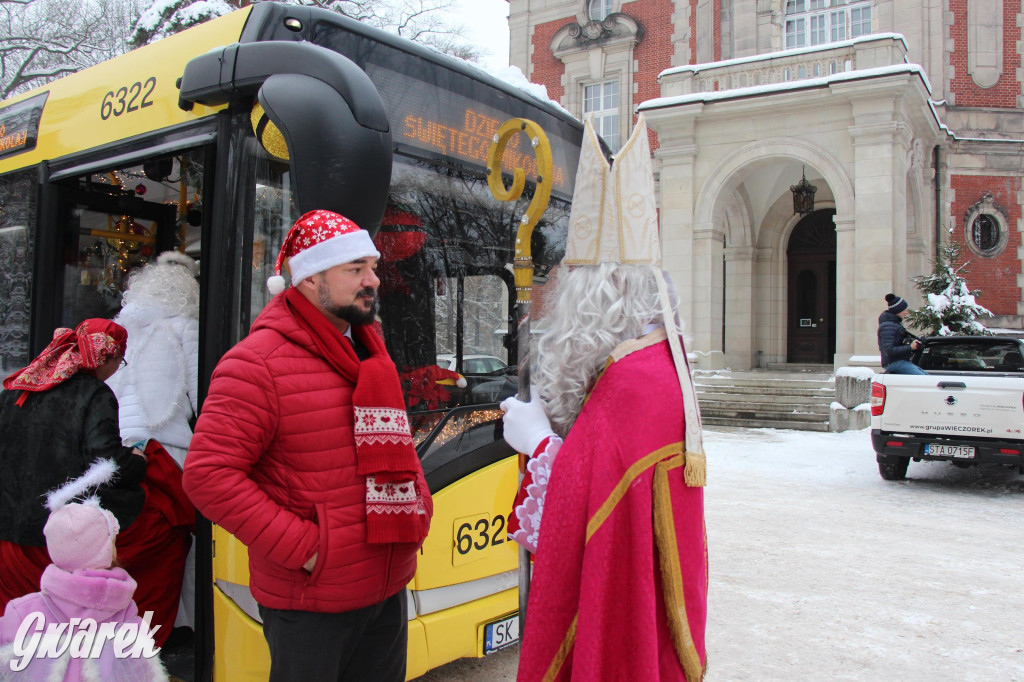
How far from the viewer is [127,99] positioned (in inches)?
144

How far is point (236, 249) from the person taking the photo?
2951mm

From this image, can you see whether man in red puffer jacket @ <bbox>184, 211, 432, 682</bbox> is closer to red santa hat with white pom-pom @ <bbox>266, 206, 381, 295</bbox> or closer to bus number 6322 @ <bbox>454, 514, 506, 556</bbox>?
red santa hat with white pom-pom @ <bbox>266, 206, 381, 295</bbox>

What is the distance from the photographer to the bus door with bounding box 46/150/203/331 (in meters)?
4.14

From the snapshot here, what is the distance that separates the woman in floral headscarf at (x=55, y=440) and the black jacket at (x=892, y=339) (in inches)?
420

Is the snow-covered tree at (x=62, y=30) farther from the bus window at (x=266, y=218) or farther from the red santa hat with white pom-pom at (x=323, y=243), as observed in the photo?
the red santa hat with white pom-pom at (x=323, y=243)

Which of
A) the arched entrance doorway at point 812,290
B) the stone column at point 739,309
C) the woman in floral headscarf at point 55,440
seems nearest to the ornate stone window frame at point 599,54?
the stone column at point 739,309

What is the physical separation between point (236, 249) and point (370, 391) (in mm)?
1114

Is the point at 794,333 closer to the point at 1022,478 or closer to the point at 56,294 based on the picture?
the point at 1022,478

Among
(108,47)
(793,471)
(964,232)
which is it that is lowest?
(793,471)

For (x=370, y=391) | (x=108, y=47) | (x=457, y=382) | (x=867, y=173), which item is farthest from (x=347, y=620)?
(x=108, y=47)

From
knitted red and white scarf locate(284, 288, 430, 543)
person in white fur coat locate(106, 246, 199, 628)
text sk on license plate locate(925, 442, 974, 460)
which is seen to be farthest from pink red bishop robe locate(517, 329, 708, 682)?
text sk on license plate locate(925, 442, 974, 460)

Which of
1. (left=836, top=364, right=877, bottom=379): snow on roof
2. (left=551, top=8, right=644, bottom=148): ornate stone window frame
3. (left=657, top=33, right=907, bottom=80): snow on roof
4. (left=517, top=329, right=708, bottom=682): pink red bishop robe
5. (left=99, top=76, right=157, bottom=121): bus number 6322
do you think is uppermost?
(left=551, top=8, right=644, bottom=148): ornate stone window frame

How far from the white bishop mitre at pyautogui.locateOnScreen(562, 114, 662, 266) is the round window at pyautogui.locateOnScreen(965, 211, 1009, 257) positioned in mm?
20672

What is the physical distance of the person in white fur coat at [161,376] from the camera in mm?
3398
